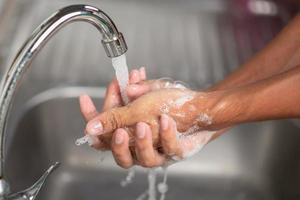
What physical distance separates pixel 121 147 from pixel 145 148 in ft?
0.10

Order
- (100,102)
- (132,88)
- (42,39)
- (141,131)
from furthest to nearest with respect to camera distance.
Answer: (100,102) < (132,88) < (141,131) < (42,39)

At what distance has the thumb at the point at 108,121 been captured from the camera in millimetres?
591

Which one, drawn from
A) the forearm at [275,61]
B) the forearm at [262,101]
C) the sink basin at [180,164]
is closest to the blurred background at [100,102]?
the sink basin at [180,164]

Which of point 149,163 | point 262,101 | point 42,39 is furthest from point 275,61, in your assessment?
point 42,39

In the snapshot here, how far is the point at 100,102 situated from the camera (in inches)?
34.9

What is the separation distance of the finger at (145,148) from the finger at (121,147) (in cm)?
1

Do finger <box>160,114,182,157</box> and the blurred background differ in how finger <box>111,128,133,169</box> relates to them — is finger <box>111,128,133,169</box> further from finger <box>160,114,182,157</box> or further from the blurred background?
the blurred background

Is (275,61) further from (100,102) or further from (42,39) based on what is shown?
(42,39)

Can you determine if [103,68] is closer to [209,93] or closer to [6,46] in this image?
[6,46]

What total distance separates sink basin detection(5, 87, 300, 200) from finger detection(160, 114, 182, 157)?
275 mm

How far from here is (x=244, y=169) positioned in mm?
924

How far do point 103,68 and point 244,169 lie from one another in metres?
0.35

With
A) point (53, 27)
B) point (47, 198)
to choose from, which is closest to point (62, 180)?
point (47, 198)

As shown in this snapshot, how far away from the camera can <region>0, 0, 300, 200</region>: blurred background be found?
84cm
